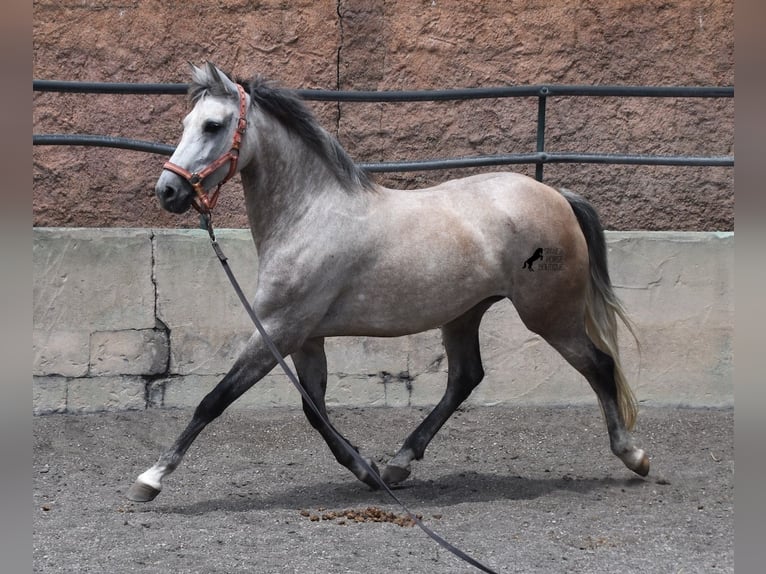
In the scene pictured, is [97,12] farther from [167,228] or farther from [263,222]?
[263,222]

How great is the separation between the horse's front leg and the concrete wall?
1.69 metres

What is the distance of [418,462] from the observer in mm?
5602

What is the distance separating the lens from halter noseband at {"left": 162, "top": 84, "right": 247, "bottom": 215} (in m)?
4.22

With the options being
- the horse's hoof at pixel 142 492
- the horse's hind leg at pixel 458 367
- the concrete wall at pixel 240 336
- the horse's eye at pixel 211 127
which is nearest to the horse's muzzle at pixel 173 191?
the horse's eye at pixel 211 127

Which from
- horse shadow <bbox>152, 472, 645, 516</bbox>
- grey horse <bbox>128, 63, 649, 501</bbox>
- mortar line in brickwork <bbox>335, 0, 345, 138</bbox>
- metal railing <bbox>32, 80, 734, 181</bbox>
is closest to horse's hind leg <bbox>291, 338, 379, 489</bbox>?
grey horse <bbox>128, 63, 649, 501</bbox>

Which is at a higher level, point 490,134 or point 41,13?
point 41,13

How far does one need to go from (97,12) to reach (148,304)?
202 cm

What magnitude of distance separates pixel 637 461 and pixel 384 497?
1.27m

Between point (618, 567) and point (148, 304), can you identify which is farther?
point (148, 304)

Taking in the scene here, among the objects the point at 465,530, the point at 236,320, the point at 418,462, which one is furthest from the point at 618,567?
the point at 236,320

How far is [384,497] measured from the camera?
4.90 m

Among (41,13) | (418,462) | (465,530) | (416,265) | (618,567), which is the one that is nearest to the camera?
(618,567)

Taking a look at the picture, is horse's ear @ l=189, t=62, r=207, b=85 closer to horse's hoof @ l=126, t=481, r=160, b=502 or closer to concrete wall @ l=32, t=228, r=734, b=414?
horse's hoof @ l=126, t=481, r=160, b=502

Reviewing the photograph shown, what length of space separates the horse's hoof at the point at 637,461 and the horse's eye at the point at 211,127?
2.54 metres
